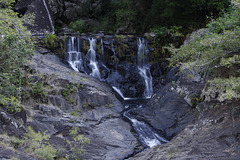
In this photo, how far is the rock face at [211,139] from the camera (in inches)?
207

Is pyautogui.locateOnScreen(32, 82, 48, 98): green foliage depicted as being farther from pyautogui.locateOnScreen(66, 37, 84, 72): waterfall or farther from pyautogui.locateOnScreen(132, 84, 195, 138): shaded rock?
pyautogui.locateOnScreen(66, 37, 84, 72): waterfall

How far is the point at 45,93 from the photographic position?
29.4 feet

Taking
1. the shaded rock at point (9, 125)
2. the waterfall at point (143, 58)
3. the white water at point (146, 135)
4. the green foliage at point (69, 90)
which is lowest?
the white water at point (146, 135)

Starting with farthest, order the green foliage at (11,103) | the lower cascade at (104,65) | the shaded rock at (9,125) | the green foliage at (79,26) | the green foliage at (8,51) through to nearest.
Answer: the green foliage at (79,26) < the lower cascade at (104,65) < the green foliage at (8,51) < the shaded rock at (9,125) < the green foliage at (11,103)

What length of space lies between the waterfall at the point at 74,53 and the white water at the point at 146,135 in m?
7.11

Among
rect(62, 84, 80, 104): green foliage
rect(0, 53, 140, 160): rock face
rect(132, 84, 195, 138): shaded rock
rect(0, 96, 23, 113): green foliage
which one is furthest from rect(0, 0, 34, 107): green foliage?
rect(132, 84, 195, 138): shaded rock

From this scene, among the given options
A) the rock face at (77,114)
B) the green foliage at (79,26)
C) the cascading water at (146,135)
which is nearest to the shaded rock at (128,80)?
the rock face at (77,114)

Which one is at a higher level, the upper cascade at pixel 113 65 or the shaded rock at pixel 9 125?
the upper cascade at pixel 113 65

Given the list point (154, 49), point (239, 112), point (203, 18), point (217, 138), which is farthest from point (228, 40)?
point (203, 18)

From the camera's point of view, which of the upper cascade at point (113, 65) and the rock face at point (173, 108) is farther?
the upper cascade at point (113, 65)

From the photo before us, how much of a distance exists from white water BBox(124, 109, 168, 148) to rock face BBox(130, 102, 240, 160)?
1.65 metres

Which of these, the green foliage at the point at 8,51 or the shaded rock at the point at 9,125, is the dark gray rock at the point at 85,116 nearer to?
the shaded rock at the point at 9,125

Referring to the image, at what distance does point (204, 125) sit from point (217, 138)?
4.34 ft

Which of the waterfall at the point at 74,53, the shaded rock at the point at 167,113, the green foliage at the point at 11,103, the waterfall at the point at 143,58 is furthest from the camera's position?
the waterfall at the point at 143,58
